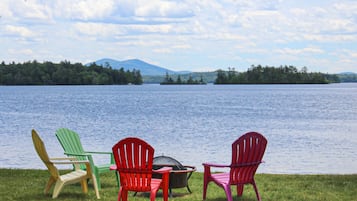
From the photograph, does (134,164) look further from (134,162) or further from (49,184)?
(49,184)

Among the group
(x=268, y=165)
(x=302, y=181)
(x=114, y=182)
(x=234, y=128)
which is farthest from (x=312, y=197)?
(x=234, y=128)

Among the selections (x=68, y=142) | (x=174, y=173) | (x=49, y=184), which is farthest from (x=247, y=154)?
(x=68, y=142)

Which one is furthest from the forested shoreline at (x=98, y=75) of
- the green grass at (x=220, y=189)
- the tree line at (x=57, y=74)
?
the green grass at (x=220, y=189)

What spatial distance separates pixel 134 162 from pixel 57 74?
15097 cm

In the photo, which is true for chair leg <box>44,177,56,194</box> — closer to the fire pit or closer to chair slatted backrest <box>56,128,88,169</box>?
chair slatted backrest <box>56,128,88,169</box>

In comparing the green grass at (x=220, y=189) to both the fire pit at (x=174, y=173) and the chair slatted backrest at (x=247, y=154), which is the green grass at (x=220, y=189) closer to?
the fire pit at (x=174, y=173)

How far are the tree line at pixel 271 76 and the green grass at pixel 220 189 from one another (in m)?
148

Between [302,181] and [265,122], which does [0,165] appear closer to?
[302,181]

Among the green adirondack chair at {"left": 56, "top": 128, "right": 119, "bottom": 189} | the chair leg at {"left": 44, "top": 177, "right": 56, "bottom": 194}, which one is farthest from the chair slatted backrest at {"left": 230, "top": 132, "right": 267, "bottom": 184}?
the chair leg at {"left": 44, "top": 177, "right": 56, "bottom": 194}

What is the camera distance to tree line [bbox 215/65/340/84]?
540 ft

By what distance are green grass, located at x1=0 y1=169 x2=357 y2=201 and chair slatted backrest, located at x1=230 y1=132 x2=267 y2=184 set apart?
0.75 meters

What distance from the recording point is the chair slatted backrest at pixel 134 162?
309 inches

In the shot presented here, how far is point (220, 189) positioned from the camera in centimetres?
1011

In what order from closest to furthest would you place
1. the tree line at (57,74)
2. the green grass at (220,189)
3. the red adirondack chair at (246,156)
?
the red adirondack chair at (246,156)
the green grass at (220,189)
the tree line at (57,74)
